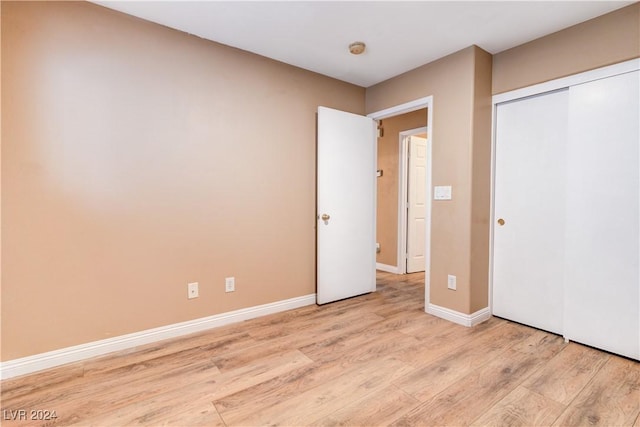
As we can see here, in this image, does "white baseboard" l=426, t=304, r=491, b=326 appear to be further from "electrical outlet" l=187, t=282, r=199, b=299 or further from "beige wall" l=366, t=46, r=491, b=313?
"electrical outlet" l=187, t=282, r=199, b=299

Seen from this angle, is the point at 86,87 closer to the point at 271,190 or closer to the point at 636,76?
the point at 271,190

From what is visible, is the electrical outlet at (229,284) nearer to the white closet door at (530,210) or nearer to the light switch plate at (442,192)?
the light switch plate at (442,192)

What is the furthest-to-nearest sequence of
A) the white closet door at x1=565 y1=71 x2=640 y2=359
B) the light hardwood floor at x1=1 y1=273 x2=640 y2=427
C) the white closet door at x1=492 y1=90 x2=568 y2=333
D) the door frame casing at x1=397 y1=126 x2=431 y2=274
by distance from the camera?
the door frame casing at x1=397 y1=126 x2=431 y2=274 < the white closet door at x1=492 y1=90 x2=568 y2=333 < the white closet door at x1=565 y1=71 x2=640 y2=359 < the light hardwood floor at x1=1 y1=273 x2=640 y2=427

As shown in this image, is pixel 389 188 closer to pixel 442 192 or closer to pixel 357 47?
pixel 442 192

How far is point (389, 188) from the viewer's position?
459cm

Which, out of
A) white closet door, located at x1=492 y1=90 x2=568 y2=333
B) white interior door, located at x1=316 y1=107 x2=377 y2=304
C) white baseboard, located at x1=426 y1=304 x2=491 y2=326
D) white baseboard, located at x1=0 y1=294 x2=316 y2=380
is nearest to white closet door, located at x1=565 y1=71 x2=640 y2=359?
white closet door, located at x1=492 y1=90 x2=568 y2=333

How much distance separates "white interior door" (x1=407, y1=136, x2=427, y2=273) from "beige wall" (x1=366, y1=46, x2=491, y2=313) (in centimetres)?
165

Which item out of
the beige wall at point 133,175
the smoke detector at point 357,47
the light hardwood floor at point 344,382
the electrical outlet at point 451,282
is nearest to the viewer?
the light hardwood floor at point 344,382

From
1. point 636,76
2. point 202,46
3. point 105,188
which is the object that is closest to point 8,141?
point 105,188

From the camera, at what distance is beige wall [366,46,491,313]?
8.49 feet

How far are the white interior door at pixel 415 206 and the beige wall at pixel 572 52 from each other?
1.86 m

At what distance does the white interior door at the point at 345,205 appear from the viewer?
311 cm

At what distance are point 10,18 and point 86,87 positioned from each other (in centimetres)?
48

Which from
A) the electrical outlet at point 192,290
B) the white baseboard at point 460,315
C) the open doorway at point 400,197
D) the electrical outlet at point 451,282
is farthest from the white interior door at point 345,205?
the electrical outlet at point 192,290
